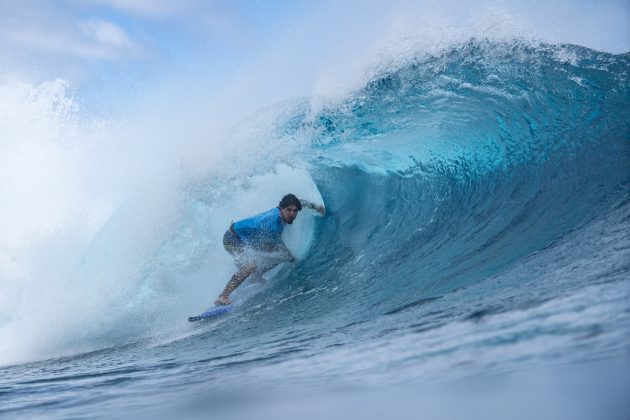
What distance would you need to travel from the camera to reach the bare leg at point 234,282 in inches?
231

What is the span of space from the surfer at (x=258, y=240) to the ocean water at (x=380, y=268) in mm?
254

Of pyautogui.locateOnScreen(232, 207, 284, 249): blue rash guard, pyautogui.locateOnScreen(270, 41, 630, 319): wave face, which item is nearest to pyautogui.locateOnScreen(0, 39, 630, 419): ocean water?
pyautogui.locateOnScreen(270, 41, 630, 319): wave face

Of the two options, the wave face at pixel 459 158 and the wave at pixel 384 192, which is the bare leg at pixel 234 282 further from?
the wave face at pixel 459 158

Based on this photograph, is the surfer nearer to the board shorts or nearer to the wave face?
the board shorts

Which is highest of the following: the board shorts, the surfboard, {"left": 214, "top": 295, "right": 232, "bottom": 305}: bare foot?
the board shorts

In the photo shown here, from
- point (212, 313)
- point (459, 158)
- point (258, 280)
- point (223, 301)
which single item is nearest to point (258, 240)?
point (258, 280)

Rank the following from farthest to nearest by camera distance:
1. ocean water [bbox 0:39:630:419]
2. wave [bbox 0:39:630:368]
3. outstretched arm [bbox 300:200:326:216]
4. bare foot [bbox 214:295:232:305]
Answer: outstretched arm [bbox 300:200:326:216] < bare foot [bbox 214:295:232:305] < wave [bbox 0:39:630:368] < ocean water [bbox 0:39:630:419]

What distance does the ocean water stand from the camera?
2.35 meters

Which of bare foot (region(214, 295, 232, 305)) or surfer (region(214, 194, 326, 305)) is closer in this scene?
bare foot (region(214, 295, 232, 305))

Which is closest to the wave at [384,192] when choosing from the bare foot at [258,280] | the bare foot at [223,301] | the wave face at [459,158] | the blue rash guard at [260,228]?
the wave face at [459,158]

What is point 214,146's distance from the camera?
25.6ft

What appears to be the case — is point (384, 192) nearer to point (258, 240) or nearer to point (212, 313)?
point (258, 240)

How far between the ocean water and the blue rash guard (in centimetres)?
54

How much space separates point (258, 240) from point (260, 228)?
0.53 feet
